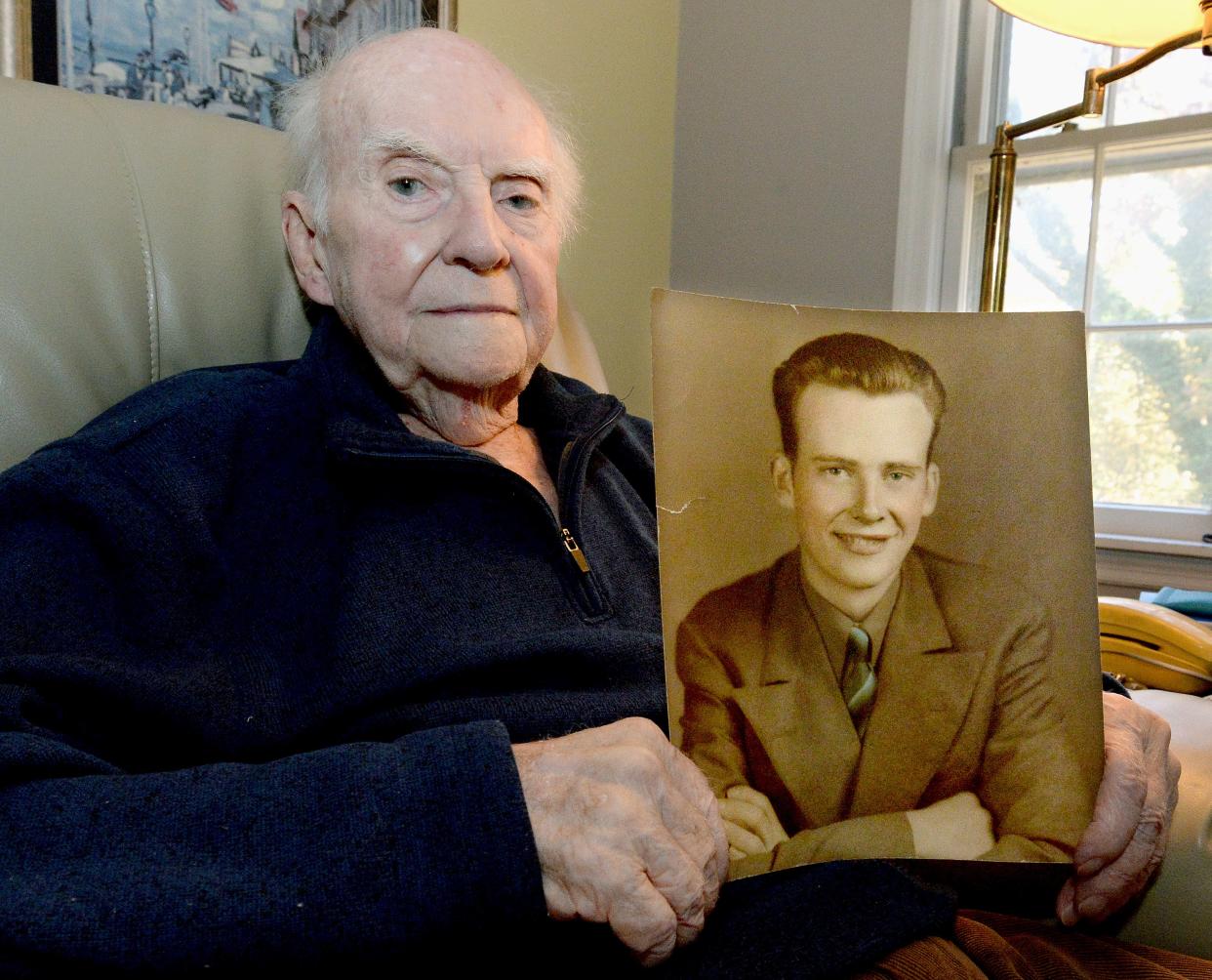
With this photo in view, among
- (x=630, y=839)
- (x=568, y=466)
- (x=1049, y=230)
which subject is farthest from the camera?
(x=1049, y=230)

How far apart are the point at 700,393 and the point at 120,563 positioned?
0.43m

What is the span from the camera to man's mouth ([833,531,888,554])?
2.07 feet

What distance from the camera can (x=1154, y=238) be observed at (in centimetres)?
190

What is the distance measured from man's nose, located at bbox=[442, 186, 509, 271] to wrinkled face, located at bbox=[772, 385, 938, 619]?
43 cm

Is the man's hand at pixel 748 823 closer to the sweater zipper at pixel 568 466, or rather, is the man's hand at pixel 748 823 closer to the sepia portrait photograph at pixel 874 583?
the sepia portrait photograph at pixel 874 583

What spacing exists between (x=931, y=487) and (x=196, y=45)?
1.33 metres

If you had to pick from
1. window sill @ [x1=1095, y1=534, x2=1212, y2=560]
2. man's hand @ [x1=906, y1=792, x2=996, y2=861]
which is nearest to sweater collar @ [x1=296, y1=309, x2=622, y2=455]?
man's hand @ [x1=906, y1=792, x2=996, y2=861]

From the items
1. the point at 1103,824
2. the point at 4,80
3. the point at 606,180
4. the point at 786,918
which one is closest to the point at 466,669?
the point at 786,918

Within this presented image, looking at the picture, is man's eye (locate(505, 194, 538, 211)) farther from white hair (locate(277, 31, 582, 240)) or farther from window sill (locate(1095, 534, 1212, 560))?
window sill (locate(1095, 534, 1212, 560))

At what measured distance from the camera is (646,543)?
1001mm

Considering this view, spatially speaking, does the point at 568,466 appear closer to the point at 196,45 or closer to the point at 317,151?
the point at 317,151

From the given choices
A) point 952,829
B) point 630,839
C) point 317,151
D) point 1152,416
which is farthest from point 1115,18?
point 630,839

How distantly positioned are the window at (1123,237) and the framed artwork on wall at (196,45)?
128cm

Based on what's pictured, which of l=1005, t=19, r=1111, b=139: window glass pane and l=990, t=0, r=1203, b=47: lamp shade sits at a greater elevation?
l=1005, t=19, r=1111, b=139: window glass pane
